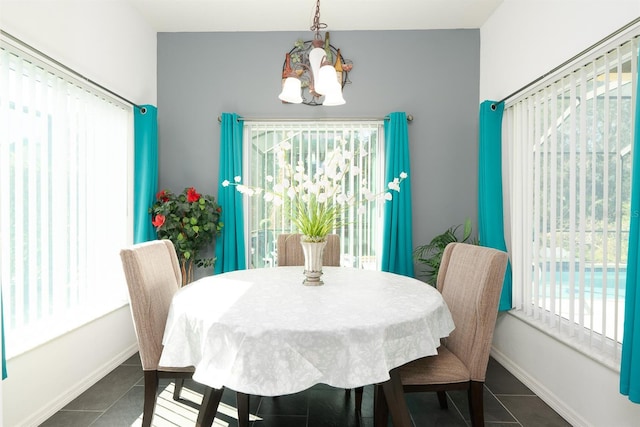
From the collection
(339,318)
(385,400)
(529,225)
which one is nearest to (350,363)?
(339,318)

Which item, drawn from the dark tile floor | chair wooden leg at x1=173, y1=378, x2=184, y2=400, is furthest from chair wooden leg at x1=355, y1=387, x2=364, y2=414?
chair wooden leg at x1=173, y1=378, x2=184, y2=400

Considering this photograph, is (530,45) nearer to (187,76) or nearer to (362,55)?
(362,55)

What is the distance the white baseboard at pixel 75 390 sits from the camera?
2104 mm

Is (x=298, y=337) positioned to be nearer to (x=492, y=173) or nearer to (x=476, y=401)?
(x=476, y=401)

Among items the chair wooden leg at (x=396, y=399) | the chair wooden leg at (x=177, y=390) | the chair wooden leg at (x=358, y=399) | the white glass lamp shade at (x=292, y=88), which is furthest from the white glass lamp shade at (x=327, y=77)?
the chair wooden leg at (x=177, y=390)

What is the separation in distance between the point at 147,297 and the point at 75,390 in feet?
4.01

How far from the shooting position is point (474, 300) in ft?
5.78

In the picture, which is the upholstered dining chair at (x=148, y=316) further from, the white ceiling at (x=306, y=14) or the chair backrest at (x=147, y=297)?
the white ceiling at (x=306, y=14)

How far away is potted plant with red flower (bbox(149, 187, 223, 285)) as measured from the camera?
315cm

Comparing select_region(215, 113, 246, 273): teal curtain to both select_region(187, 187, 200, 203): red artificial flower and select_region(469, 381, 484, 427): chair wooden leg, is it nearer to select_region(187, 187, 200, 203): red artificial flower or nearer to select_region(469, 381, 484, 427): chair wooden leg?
select_region(187, 187, 200, 203): red artificial flower

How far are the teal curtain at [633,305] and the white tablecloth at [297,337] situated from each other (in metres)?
0.77

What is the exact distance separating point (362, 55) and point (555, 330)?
107 inches

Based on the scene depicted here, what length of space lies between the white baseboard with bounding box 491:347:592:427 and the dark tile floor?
0.13ft

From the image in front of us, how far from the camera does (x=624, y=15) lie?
189 centimetres
